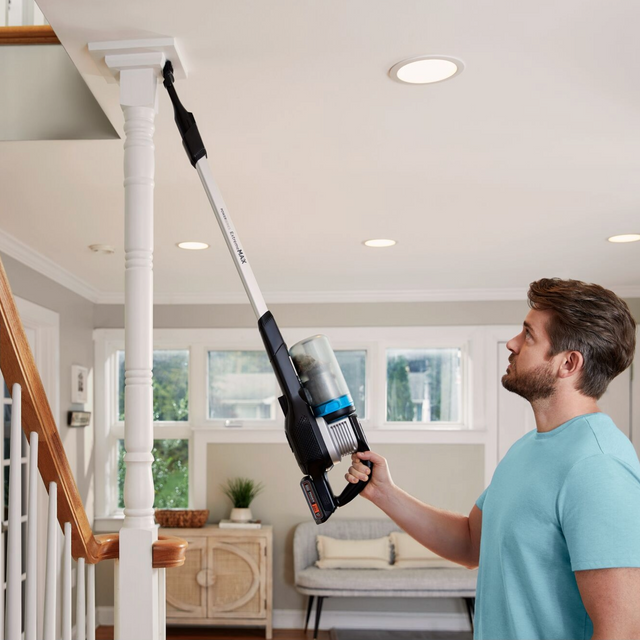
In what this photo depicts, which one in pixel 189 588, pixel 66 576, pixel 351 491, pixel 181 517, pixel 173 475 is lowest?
pixel 189 588

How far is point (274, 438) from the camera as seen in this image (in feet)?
18.0

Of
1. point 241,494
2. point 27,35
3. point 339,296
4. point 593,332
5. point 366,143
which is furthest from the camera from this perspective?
point 339,296

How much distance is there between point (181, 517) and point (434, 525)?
12.1 ft

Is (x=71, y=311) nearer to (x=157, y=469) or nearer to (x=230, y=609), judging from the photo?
(x=157, y=469)

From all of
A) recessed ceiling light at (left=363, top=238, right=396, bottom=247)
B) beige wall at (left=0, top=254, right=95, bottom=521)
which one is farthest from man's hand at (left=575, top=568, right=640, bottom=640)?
beige wall at (left=0, top=254, right=95, bottom=521)

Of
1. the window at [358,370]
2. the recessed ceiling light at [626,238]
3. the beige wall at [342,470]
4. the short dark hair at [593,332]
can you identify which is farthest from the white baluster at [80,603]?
the window at [358,370]

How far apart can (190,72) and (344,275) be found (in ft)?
10.2

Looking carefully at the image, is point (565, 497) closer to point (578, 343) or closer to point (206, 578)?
point (578, 343)

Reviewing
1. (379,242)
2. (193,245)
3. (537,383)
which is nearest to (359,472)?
(537,383)

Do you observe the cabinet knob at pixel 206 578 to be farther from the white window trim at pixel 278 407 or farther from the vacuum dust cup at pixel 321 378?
the vacuum dust cup at pixel 321 378

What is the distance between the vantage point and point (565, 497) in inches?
52.9

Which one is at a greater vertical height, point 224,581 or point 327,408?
point 327,408

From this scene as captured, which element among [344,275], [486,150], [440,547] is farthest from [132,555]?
[344,275]

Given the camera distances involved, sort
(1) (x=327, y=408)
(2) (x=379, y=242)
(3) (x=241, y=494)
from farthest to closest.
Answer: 1. (3) (x=241, y=494)
2. (2) (x=379, y=242)
3. (1) (x=327, y=408)
